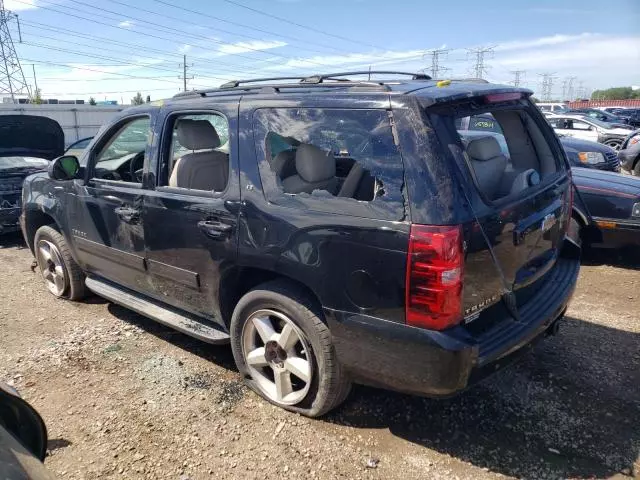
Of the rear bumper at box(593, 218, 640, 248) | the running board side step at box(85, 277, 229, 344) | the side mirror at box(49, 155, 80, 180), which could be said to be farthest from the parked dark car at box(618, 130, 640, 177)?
the side mirror at box(49, 155, 80, 180)

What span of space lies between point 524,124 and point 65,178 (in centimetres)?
366

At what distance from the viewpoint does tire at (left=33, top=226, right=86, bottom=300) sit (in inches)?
180

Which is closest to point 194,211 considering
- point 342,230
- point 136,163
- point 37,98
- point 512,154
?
point 342,230

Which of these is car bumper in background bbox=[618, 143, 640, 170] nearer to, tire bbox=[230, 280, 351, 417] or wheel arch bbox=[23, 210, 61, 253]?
tire bbox=[230, 280, 351, 417]

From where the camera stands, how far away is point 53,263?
4875 millimetres

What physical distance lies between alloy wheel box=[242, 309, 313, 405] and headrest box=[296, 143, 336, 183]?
0.85 metres

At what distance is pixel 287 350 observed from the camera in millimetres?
2896

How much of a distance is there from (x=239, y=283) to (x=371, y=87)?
1447mm

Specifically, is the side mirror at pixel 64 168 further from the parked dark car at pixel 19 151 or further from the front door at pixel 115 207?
the parked dark car at pixel 19 151

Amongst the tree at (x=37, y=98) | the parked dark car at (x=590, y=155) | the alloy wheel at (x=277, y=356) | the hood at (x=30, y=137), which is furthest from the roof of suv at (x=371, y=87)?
the tree at (x=37, y=98)

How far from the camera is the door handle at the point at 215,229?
2965mm

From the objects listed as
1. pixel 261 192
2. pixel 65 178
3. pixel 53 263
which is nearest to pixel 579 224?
pixel 261 192

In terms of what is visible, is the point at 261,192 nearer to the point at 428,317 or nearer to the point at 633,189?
the point at 428,317

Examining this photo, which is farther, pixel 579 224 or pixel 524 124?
pixel 579 224
